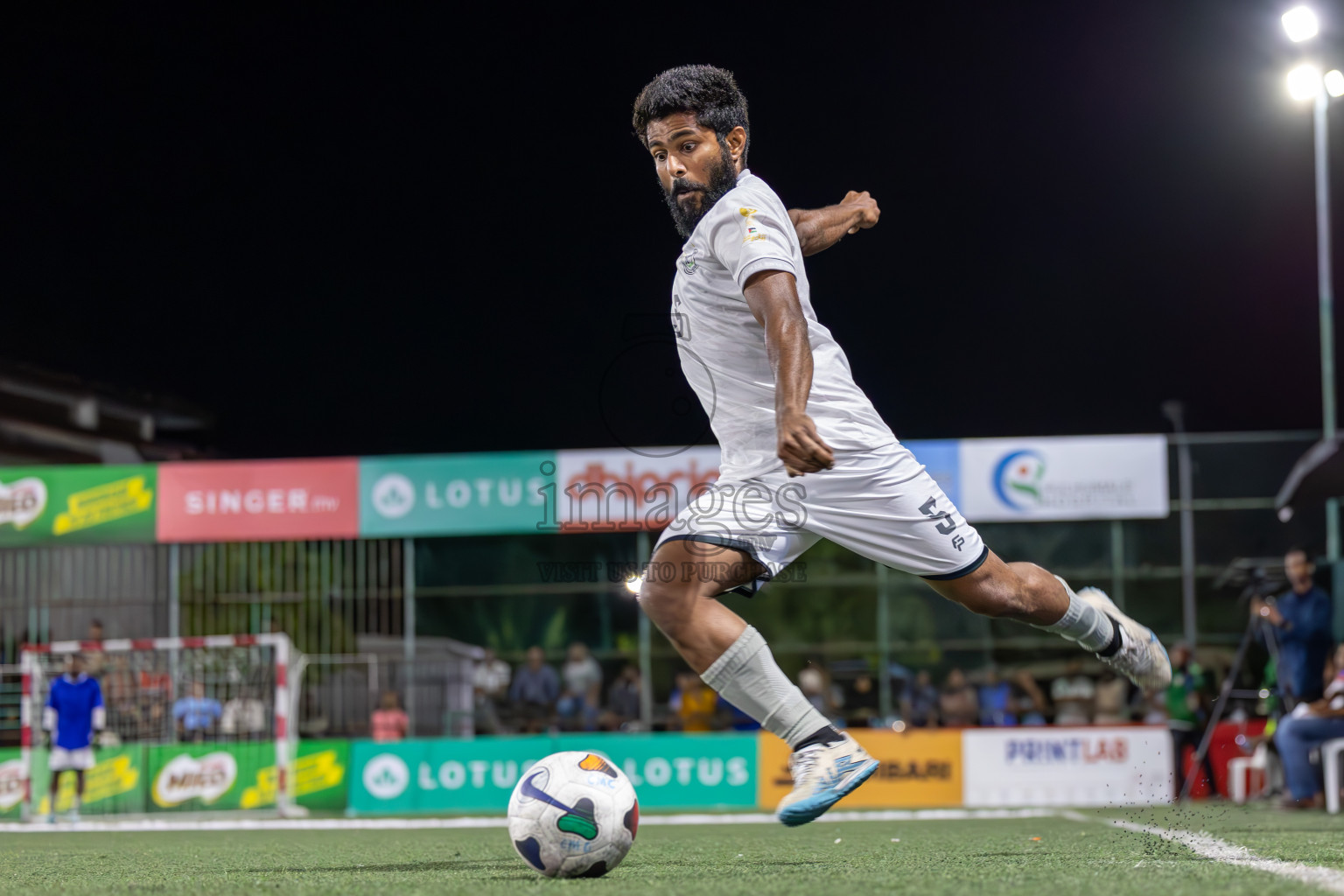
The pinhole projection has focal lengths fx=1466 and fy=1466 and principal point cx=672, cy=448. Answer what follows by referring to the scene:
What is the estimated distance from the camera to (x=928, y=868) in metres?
4.25

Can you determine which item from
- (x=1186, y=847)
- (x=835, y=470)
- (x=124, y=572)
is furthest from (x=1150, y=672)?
(x=124, y=572)

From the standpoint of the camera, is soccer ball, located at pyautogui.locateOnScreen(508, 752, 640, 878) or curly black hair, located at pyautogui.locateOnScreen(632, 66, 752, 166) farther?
curly black hair, located at pyautogui.locateOnScreen(632, 66, 752, 166)

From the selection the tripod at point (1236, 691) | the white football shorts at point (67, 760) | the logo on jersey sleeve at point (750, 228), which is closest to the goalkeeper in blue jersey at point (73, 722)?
the white football shorts at point (67, 760)

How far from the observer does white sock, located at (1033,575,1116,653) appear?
4387 mm

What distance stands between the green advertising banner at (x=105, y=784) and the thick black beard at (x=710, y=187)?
13.6 meters

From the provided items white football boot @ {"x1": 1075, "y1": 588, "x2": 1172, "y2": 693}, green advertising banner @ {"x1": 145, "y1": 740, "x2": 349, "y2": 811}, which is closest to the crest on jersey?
white football boot @ {"x1": 1075, "y1": 588, "x2": 1172, "y2": 693}

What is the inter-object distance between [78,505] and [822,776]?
15.9m

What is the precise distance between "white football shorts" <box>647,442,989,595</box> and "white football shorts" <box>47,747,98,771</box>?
1251 cm

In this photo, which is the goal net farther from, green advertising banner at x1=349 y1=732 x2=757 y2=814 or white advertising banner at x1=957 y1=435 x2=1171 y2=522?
white advertising banner at x1=957 y1=435 x2=1171 y2=522

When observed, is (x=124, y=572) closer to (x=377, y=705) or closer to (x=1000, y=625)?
(x=377, y=705)

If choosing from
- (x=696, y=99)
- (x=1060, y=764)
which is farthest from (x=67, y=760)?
(x=696, y=99)

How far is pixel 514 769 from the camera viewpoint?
15750mm

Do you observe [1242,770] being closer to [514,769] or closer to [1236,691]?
[1236,691]

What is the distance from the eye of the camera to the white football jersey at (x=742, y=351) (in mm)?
4031
